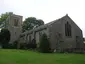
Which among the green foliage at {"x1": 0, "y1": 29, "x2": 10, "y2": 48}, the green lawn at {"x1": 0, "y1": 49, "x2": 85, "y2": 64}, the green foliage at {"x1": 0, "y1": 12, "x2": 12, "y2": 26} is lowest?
the green lawn at {"x1": 0, "y1": 49, "x2": 85, "y2": 64}

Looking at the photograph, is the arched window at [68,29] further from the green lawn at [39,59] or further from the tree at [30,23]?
the tree at [30,23]

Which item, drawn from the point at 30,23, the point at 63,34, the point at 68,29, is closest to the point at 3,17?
the point at 30,23

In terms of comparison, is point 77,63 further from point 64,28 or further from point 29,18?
point 29,18

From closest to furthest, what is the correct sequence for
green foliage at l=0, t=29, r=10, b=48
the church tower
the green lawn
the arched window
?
the green lawn → the arched window → green foliage at l=0, t=29, r=10, b=48 → the church tower

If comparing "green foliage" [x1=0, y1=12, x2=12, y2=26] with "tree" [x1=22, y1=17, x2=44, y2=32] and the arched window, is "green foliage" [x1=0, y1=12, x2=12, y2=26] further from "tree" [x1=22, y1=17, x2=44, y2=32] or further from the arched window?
the arched window

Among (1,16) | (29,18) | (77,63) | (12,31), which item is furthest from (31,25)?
(77,63)

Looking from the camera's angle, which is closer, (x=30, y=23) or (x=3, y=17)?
(x=3, y=17)

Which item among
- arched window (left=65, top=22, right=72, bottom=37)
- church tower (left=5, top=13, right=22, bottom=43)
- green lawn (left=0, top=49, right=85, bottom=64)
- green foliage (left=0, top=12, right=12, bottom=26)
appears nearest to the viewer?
green lawn (left=0, top=49, right=85, bottom=64)

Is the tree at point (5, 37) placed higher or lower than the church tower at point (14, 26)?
lower

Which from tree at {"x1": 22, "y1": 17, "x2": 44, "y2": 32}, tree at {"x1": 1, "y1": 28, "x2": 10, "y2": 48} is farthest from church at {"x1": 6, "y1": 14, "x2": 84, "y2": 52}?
tree at {"x1": 22, "y1": 17, "x2": 44, "y2": 32}

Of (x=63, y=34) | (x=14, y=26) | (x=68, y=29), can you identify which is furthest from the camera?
(x=14, y=26)

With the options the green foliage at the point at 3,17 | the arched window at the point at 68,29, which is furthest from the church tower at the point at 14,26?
the arched window at the point at 68,29

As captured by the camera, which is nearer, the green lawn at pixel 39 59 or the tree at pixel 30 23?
the green lawn at pixel 39 59

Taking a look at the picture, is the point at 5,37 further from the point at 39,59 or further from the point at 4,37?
the point at 39,59
